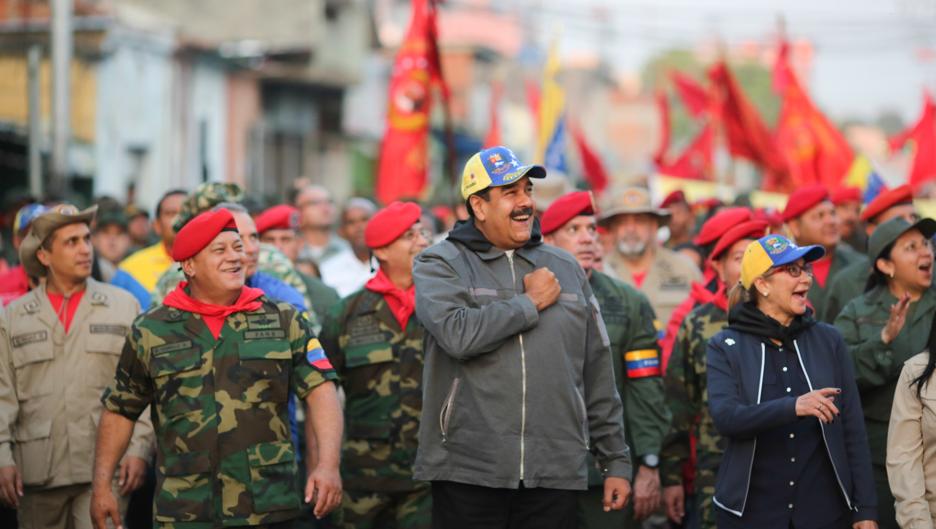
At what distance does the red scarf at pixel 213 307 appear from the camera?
770cm

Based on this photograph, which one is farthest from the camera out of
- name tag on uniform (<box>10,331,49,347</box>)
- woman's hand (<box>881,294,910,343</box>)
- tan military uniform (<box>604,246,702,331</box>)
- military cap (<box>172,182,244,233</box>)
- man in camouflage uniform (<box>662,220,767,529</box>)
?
tan military uniform (<box>604,246,702,331</box>)

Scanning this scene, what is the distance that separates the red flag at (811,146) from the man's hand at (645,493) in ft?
41.9

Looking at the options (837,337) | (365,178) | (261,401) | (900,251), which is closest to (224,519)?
(261,401)

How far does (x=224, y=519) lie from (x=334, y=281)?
591 cm

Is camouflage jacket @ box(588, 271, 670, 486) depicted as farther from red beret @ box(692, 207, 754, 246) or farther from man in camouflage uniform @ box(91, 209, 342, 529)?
man in camouflage uniform @ box(91, 209, 342, 529)

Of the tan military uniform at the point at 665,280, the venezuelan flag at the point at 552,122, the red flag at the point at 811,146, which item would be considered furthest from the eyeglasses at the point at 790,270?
the venezuelan flag at the point at 552,122

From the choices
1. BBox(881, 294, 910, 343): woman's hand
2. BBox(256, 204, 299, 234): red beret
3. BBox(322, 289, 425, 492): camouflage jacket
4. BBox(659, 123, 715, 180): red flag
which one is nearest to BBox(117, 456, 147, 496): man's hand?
BBox(322, 289, 425, 492): camouflage jacket

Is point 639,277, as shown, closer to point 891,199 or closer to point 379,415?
point 891,199

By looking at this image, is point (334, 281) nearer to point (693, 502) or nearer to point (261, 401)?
point (693, 502)

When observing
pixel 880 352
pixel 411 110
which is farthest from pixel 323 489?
pixel 411 110

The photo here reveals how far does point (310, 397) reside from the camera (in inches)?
304

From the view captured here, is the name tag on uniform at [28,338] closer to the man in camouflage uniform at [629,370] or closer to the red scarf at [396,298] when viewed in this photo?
the red scarf at [396,298]

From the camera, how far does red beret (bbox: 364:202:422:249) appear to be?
9664 millimetres

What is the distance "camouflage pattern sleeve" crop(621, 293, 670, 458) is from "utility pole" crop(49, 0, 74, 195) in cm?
1057
